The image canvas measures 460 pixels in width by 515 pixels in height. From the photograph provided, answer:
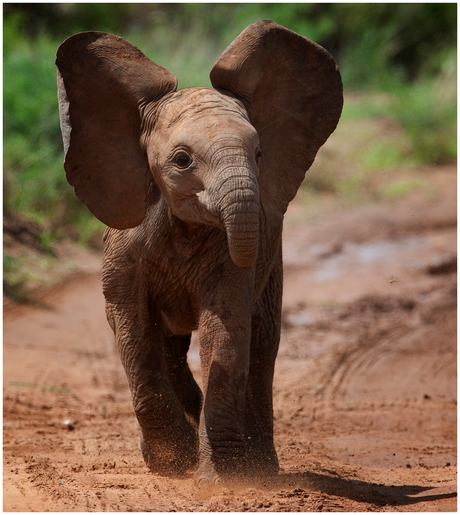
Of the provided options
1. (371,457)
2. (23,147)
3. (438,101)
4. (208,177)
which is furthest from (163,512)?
(438,101)

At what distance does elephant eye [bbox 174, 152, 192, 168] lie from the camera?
4.21 meters

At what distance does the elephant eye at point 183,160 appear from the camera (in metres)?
4.21

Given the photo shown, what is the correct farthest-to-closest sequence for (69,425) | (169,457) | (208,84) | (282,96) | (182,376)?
(208,84), (69,425), (182,376), (282,96), (169,457)

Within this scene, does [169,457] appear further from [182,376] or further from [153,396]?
[182,376]

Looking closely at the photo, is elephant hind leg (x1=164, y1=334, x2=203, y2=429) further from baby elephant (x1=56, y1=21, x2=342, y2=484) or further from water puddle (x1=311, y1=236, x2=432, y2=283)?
water puddle (x1=311, y1=236, x2=432, y2=283)

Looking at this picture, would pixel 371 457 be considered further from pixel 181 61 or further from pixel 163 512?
pixel 181 61

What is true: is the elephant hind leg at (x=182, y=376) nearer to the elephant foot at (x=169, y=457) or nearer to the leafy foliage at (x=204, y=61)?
the elephant foot at (x=169, y=457)

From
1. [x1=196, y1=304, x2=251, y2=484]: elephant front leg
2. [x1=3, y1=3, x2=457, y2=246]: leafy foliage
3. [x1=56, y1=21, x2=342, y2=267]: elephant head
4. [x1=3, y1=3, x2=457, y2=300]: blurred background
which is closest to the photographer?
[x1=56, y1=21, x2=342, y2=267]: elephant head

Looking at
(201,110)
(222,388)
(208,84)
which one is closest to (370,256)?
(208,84)

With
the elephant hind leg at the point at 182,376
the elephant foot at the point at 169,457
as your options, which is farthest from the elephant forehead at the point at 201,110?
the elephant foot at the point at 169,457

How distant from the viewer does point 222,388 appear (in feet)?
15.1

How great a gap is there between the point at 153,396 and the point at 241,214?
4.67 ft

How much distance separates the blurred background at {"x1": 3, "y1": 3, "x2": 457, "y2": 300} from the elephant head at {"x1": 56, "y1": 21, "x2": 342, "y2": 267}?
16.6 feet

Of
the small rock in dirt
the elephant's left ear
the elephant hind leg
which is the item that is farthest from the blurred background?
the elephant's left ear
